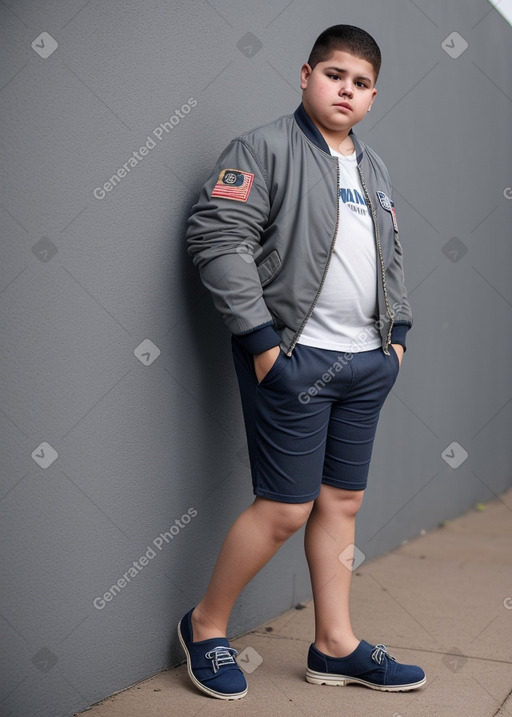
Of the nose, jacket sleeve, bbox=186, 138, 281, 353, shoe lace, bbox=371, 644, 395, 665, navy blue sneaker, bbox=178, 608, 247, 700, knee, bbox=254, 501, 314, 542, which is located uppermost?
the nose

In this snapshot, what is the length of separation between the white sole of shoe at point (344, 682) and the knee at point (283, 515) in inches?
16.1

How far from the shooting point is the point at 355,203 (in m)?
2.32

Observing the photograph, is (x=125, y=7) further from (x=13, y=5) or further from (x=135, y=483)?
(x=135, y=483)

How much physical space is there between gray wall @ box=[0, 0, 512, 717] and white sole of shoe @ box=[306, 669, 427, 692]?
37 centimetres

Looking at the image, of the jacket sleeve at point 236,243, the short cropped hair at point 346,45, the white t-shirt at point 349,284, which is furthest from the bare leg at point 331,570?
the short cropped hair at point 346,45

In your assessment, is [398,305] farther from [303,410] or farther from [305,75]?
[305,75]

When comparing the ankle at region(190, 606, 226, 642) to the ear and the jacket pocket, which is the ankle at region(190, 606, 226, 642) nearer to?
the jacket pocket

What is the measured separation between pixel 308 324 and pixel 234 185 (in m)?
0.39

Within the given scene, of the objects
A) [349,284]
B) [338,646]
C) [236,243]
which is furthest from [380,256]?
[338,646]

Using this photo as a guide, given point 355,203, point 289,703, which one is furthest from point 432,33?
point 289,703

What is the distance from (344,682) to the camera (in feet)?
7.82

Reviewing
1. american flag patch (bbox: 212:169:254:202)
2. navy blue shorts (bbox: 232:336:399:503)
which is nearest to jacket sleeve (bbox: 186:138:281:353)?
american flag patch (bbox: 212:169:254:202)

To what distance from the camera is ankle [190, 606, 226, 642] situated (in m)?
2.30

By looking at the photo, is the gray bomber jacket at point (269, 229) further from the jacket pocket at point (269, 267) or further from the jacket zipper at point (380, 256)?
the jacket zipper at point (380, 256)
